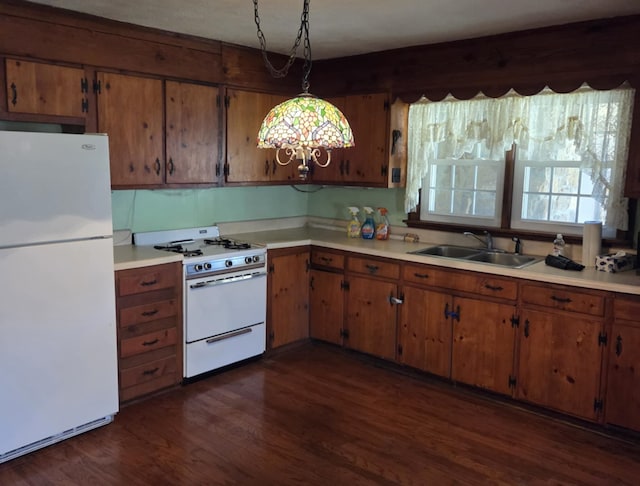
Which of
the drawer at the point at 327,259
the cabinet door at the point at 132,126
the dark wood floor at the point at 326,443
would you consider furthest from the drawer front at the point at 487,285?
the cabinet door at the point at 132,126

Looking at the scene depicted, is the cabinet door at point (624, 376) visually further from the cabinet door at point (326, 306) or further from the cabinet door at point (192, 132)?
the cabinet door at point (192, 132)

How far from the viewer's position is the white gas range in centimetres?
373

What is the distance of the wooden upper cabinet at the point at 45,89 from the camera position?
3078 millimetres

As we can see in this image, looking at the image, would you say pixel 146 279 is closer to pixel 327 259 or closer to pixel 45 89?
pixel 45 89

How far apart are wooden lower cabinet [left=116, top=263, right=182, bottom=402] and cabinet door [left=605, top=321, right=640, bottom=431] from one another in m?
2.62

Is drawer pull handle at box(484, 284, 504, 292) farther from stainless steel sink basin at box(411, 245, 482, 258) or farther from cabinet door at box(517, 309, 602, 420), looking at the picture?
stainless steel sink basin at box(411, 245, 482, 258)

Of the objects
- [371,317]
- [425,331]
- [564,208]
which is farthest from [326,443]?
[564,208]

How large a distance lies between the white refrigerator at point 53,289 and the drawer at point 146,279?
0.19m

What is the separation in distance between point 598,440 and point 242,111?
3.24m

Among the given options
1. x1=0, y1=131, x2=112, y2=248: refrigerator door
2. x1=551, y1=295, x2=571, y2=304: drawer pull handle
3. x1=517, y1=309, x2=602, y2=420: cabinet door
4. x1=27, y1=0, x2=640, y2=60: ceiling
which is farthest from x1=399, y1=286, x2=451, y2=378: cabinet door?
x1=0, y1=131, x2=112, y2=248: refrigerator door

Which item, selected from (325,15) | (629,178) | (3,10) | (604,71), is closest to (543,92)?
(604,71)

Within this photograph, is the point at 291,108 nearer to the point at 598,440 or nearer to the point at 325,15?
the point at 325,15

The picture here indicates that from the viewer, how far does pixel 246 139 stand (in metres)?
4.35

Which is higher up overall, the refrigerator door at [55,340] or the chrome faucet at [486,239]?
the chrome faucet at [486,239]
